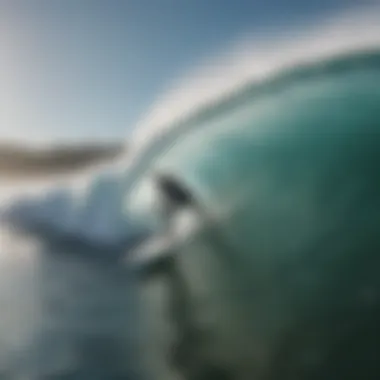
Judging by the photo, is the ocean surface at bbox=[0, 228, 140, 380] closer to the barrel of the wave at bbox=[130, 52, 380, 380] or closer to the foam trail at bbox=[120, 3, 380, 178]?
the barrel of the wave at bbox=[130, 52, 380, 380]

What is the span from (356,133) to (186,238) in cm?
32

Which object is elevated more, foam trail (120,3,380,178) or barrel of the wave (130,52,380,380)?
foam trail (120,3,380,178)

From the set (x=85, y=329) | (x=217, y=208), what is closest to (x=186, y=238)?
(x=217, y=208)

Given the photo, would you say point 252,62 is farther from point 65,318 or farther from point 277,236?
point 65,318

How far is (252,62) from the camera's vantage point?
118 centimetres

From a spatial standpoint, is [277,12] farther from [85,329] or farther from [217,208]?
[85,329]

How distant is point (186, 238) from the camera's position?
1.15 metres

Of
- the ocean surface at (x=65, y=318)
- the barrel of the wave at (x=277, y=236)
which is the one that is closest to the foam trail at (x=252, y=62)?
the barrel of the wave at (x=277, y=236)

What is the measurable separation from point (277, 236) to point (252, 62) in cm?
29

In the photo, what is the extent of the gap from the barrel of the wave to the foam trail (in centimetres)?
2

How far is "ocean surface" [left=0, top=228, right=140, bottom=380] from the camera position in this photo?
1.11 meters

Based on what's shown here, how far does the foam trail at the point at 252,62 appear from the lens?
1180 millimetres

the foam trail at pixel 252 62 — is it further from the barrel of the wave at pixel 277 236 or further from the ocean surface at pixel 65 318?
the ocean surface at pixel 65 318

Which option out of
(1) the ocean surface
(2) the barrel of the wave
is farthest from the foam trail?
(1) the ocean surface
